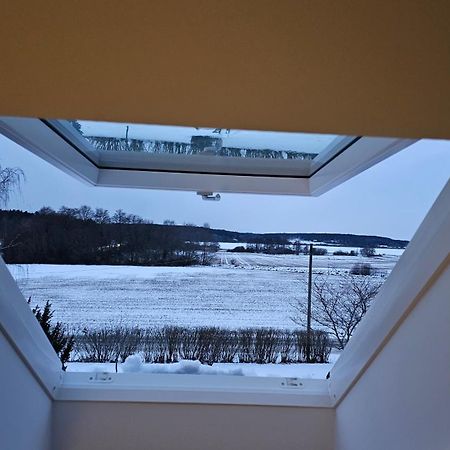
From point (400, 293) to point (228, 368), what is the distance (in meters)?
1.30

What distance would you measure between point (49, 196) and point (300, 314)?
4.93 feet

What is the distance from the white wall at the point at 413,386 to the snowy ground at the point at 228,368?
1.86 ft

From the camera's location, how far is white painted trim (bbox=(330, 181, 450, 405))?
1.35m

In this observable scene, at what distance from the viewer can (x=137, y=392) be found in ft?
7.43

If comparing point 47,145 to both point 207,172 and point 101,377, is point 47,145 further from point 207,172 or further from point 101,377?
point 101,377

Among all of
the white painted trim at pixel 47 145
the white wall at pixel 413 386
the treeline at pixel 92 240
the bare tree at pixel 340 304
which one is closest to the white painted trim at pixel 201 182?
the white painted trim at pixel 47 145

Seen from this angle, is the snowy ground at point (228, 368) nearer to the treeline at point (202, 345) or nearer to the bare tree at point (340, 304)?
the treeline at point (202, 345)

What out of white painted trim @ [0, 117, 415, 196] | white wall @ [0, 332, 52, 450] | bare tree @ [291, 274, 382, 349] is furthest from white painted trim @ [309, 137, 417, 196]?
white wall @ [0, 332, 52, 450]

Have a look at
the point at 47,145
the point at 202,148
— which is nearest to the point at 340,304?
the point at 202,148

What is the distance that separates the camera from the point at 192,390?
2.31m

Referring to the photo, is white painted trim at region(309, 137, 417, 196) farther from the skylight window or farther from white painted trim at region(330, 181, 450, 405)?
white painted trim at region(330, 181, 450, 405)

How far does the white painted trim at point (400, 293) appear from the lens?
1349 millimetres

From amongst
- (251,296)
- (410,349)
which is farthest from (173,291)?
(410,349)

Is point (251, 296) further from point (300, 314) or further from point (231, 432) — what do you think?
point (231, 432)
